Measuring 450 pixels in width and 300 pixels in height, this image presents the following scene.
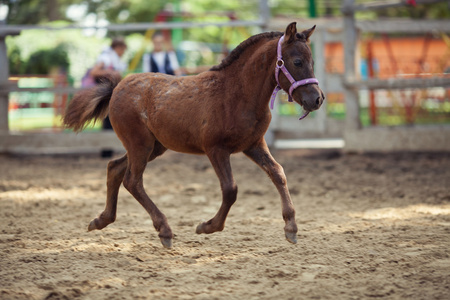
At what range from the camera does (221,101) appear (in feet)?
13.7

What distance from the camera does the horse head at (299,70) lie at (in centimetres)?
386

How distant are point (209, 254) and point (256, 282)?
30.1 inches

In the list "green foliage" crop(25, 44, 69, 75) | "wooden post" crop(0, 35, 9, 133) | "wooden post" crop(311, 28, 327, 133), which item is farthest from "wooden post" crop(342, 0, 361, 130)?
"green foliage" crop(25, 44, 69, 75)

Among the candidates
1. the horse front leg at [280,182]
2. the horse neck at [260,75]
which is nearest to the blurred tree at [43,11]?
the horse neck at [260,75]

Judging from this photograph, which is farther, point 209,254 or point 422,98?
point 422,98

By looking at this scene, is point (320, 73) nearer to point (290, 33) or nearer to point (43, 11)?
point (290, 33)

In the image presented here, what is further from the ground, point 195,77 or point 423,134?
point 195,77

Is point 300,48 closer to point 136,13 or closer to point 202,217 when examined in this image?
point 202,217

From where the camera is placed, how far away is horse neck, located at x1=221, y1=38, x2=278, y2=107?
4.14 metres

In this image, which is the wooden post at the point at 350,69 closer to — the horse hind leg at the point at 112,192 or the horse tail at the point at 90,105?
the horse tail at the point at 90,105

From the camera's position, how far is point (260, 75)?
418 cm

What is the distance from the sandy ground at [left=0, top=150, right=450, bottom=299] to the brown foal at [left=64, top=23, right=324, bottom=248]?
363 millimetres

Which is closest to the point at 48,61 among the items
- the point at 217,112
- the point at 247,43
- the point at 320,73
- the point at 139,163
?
the point at 320,73

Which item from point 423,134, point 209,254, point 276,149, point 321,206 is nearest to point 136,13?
point 276,149
